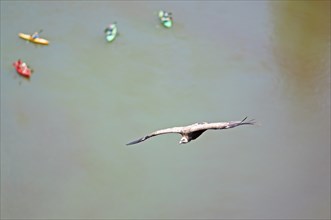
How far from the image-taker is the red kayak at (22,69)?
128 inches

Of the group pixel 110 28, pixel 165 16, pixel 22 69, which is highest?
pixel 165 16

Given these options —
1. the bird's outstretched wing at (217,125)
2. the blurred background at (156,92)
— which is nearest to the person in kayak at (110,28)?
the blurred background at (156,92)

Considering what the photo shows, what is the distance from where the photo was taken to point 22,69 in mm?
3248

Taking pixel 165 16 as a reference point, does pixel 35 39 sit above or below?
below

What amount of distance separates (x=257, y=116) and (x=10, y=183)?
144 centimetres

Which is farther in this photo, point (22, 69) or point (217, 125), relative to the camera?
point (22, 69)

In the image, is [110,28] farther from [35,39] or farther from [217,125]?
[217,125]

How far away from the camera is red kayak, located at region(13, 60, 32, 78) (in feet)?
10.6

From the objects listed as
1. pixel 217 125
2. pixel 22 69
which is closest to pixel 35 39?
pixel 22 69

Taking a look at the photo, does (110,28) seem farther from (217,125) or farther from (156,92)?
(217,125)

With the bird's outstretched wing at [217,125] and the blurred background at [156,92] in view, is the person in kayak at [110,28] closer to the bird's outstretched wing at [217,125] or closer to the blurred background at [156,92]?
the blurred background at [156,92]

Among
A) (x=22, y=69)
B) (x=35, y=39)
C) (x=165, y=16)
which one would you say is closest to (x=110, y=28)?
(x=165, y=16)

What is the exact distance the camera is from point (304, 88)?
3.31m

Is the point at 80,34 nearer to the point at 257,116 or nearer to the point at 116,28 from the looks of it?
the point at 116,28
